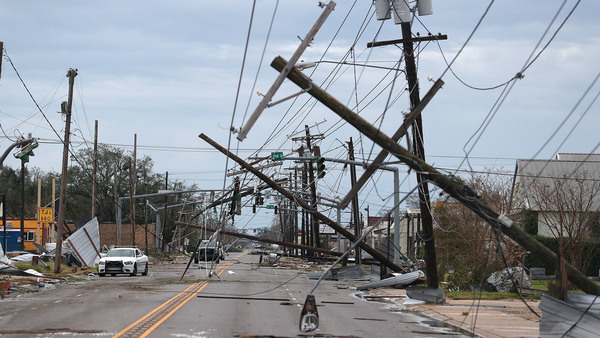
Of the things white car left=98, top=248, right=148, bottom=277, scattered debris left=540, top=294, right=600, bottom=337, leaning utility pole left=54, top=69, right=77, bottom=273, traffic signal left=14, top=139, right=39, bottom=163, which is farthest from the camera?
white car left=98, top=248, right=148, bottom=277

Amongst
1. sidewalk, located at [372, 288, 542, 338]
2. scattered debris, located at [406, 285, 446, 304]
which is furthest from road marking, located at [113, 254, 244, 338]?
scattered debris, located at [406, 285, 446, 304]

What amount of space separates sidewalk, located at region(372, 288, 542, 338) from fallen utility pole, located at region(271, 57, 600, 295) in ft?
5.85

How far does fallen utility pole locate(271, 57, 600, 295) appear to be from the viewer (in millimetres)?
14992

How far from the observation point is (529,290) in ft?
99.9

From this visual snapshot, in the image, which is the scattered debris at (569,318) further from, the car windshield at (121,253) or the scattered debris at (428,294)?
the car windshield at (121,253)

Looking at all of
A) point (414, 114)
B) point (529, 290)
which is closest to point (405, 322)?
point (414, 114)

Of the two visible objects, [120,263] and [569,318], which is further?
[120,263]

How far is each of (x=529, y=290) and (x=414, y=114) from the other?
57.2 feet

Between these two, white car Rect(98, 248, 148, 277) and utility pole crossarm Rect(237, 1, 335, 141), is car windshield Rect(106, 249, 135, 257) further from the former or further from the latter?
utility pole crossarm Rect(237, 1, 335, 141)

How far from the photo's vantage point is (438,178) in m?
15.9

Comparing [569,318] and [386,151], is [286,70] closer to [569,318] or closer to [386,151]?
[386,151]

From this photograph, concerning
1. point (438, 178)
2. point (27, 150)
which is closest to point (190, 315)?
point (438, 178)

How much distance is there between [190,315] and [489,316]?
8.50 m

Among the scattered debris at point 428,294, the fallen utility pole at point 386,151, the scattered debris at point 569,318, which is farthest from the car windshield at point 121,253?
the scattered debris at point 569,318
